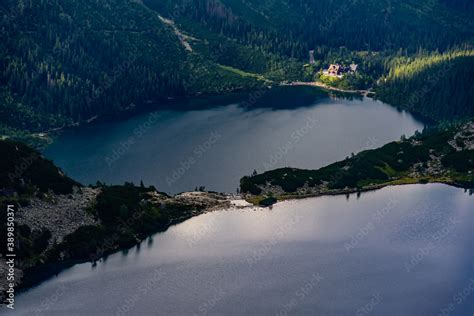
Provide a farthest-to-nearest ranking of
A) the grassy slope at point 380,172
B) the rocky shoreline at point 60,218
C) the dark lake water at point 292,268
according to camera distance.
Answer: the grassy slope at point 380,172, the rocky shoreline at point 60,218, the dark lake water at point 292,268

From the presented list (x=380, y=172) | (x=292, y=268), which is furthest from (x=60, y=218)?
(x=380, y=172)

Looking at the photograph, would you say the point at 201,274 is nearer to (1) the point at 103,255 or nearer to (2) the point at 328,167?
(1) the point at 103,255

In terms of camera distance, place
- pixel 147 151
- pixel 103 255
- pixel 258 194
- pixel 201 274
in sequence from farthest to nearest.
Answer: pixel 147 151, pixel 258 194, pixel 103 255, pixel 201 274

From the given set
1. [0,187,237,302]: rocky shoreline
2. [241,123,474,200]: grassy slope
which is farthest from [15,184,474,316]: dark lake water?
[241,123,474,200]: grassy slope

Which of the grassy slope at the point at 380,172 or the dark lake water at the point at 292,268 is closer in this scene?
the dark lake water at the point at 292,268

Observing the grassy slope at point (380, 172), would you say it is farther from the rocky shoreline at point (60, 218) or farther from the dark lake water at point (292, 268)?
the rocky shoreline at point (60, 218)

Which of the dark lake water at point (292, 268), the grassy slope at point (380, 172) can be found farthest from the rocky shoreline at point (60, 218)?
the grassy slope at point (380, 172)

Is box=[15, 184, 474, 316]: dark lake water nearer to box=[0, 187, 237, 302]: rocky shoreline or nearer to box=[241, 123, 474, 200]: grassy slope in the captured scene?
box=[0, 187, 237, 302]: rocky shoreline

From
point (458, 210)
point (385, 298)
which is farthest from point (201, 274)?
point (458, 210)
